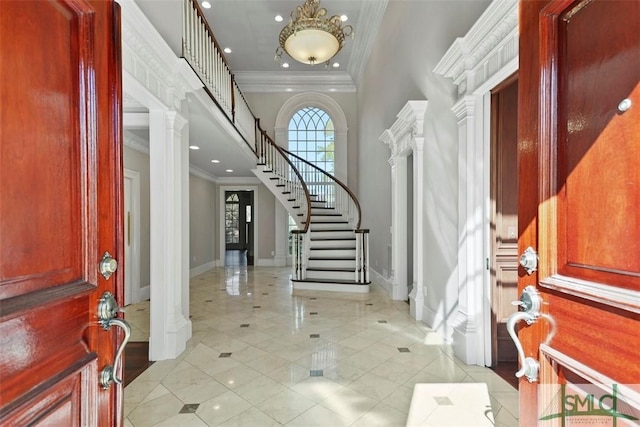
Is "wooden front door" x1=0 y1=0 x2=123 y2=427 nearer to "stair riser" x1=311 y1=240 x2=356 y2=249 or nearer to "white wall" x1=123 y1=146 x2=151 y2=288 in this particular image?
"white wall" x1=123 y1=146 x2=151 y2=288

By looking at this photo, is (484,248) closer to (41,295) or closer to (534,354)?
(534,354)

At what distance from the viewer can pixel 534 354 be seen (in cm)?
97

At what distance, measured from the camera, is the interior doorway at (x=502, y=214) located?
2801 millimetres

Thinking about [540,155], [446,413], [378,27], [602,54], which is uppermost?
[378,27]

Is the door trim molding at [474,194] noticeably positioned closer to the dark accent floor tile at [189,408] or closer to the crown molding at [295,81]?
the dark accent floor tile at [189,408]

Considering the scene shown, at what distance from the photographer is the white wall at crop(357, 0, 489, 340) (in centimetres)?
331

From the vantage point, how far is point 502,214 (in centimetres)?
285

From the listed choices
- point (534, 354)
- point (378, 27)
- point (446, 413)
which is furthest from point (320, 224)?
point (534, 354)

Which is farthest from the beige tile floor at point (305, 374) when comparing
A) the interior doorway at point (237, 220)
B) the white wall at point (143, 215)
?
the interior doorway at point (237, 220)

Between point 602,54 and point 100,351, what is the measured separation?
1.51 metres

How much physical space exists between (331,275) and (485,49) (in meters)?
4.46

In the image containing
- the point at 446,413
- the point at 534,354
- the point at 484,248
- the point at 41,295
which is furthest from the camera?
the point at 484,248

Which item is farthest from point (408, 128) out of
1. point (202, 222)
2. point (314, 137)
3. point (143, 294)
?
point (202, 222)

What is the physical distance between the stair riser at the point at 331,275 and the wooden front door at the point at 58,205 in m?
5.25
